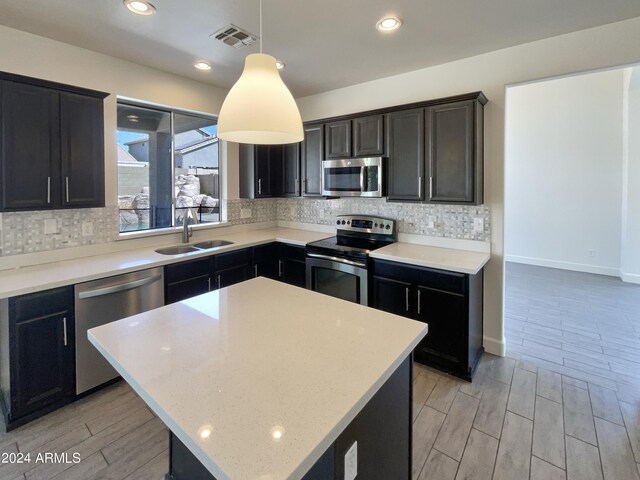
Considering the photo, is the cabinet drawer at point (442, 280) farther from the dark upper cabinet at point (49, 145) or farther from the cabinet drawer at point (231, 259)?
the dark upper cabinet at point (49, 145)

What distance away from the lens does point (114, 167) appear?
9.88 ft

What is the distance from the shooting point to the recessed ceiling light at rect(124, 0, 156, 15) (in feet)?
6.78

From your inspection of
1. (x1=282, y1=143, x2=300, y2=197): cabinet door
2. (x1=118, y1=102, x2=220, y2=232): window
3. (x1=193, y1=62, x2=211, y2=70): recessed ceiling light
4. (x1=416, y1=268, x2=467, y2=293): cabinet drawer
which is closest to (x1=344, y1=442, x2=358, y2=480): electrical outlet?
(x1=416, y1=268, x2=467, y2=293): cabinet drawer

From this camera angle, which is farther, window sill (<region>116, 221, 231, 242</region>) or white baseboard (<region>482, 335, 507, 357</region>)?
window sill (<region>116, 221, 231, 242</region>)

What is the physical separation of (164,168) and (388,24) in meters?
2.63

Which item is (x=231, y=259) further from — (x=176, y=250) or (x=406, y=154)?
(x=406, y=154)

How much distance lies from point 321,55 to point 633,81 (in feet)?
16.5

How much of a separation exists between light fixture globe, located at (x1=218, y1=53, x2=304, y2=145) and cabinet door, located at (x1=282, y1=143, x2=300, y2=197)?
2523 mm

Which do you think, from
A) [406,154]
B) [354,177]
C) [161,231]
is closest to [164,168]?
[161,231]

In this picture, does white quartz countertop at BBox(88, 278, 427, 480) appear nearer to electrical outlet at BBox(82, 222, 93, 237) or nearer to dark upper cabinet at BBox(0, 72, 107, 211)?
dark upper cabinet at BBox(0, 72, 107, 211)

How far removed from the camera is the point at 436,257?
2820 mm

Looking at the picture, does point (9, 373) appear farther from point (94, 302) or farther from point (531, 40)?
point (531, 40)

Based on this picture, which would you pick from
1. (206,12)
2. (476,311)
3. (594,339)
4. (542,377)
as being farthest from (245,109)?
(594,339)

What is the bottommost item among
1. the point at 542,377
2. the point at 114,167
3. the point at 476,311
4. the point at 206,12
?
the point at 542,377
